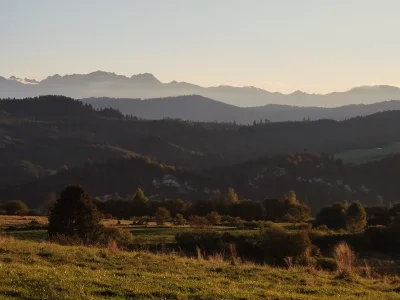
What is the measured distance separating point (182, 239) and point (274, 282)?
23522mm

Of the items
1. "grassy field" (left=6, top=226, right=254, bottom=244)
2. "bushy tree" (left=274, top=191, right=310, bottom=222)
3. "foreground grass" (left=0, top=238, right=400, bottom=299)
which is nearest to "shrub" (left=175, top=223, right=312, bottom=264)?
"grassy field" (left=6, top=226, right=254, bottom=244)

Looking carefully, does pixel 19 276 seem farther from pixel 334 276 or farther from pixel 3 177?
pixel 3 177

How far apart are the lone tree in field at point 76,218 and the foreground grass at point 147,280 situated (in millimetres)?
11019

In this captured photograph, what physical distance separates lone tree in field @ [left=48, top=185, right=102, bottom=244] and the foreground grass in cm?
1102

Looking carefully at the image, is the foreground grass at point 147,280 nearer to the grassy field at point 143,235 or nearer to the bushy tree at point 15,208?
the grassy field at point 143,235

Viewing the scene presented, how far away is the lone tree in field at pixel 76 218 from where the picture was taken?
30812 mm

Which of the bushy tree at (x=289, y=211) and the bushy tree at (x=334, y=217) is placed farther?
the bushy tree at (x=289, y=211)

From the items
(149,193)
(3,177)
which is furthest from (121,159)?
(3,177)

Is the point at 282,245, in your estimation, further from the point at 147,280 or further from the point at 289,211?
the point at 289,211

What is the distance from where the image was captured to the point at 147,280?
14695mm

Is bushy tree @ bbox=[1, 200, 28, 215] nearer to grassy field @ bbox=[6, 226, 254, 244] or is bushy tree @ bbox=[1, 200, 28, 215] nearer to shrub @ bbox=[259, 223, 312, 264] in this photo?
grassy field @ bbox=[6, 226, 254, 244]

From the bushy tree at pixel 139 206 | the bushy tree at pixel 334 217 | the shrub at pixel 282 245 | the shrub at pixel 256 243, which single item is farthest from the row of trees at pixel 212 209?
the shrub at pixel 282 245

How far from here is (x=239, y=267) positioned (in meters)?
19.5

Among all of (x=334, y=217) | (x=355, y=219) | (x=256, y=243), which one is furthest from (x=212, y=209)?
(x=256, y=243)
